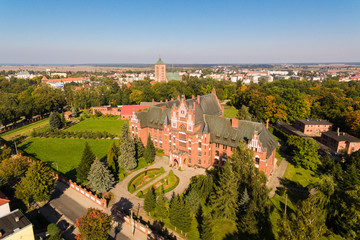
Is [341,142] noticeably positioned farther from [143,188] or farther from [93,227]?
[93,227]

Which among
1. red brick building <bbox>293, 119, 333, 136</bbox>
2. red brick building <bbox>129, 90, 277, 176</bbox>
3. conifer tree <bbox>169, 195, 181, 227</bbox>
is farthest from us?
red brick building <bbox>293, 119, 333, 136</bbox>

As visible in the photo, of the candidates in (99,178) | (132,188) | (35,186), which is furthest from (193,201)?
(35,186)

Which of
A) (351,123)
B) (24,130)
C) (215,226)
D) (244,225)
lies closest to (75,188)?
(215,226)

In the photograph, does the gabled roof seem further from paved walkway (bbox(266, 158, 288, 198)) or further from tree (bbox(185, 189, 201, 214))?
tree (bbox(185, 189, 201, 214))

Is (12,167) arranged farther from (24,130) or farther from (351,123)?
(351,123)

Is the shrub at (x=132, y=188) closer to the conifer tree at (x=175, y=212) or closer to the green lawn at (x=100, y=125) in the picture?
the conifer tree at (x=175, y=212)

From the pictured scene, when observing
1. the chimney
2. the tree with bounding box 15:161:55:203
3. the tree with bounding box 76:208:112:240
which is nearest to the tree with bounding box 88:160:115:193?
the tree with bounding box 15:161:55:203

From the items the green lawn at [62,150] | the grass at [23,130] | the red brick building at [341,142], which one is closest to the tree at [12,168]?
the green lawn at [62,150]
